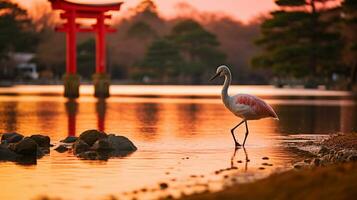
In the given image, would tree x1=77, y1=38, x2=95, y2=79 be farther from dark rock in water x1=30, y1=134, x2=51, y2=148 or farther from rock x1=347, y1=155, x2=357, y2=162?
rock x1=347, y1=155, x2=357, y2=162

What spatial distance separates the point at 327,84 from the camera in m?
78.0

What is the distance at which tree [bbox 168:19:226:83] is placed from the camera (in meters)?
117

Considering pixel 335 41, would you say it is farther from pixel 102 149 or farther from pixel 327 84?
pixel 102 149

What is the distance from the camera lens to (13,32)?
3944 inches

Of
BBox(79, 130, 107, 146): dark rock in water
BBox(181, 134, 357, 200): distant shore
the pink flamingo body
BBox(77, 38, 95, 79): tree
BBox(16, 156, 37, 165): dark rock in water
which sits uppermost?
BBox(77, 38, 95, 79): tree

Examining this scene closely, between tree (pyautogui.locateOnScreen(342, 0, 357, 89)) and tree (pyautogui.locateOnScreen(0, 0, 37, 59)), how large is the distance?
40144 millimetres

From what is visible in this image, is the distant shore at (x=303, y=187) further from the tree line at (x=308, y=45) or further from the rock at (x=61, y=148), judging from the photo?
the tree line at (x=308, y=45)

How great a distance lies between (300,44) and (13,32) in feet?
129

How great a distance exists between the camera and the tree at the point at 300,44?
73000 mm

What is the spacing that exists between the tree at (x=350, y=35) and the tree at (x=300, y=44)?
1.11 meters

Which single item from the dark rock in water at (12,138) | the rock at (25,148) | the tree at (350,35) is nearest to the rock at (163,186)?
the rock at (25,148)

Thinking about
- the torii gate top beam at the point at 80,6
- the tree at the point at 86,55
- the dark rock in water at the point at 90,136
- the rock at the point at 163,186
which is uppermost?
the torii gate top beam at the point at 80,6

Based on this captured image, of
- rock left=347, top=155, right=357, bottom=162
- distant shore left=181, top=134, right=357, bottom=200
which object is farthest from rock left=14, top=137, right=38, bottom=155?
distant shore left=181, top=134, right=357, bottom=200

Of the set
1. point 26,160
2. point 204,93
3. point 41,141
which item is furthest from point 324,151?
point 204,93
